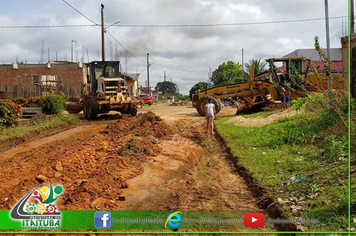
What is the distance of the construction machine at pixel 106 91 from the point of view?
1912 centimetres

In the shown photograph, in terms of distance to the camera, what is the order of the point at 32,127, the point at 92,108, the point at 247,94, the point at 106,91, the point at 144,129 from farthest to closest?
the point at 247,94 < the point at 92,108 < the point at 106,91 < the point at 32,127 < the point at 144,129

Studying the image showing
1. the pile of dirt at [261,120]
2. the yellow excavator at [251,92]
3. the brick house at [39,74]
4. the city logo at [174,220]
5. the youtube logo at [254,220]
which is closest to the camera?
the city logo at [174,220]

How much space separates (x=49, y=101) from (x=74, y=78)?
58.2 feet

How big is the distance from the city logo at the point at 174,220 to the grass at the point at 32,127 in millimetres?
10012

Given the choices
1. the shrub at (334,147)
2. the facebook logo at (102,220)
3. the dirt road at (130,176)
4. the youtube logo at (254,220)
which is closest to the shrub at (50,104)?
the dirt road at (130,176)

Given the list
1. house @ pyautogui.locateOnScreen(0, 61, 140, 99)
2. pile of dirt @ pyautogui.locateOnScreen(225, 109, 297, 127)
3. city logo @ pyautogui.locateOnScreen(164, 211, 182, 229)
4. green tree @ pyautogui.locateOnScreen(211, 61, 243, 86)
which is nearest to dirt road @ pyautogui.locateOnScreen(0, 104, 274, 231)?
city logo @ pyautogui.locateOnScreen(164, 211, 182, 229)

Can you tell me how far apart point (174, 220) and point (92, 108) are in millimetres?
15310

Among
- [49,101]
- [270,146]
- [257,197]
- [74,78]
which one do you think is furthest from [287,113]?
[74,78]

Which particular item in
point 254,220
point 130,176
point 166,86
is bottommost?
point 254,220

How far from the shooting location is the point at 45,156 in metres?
9.23

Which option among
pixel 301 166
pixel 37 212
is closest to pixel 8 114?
pixel 37 212

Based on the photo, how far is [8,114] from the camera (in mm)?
15656

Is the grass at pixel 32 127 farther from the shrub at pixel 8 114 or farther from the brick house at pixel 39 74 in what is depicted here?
the brick house at pixel 39 74

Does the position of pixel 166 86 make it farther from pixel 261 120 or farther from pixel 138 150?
pixel 138 150
